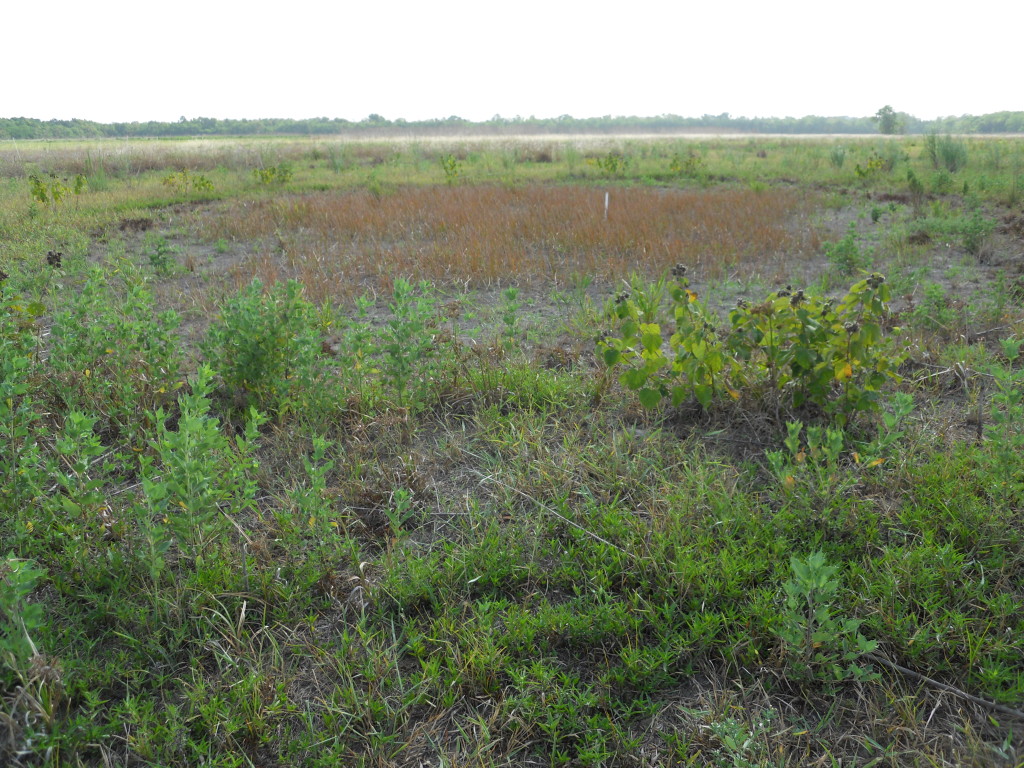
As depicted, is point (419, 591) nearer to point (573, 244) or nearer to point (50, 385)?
point (50, 385)

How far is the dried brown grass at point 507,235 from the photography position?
287 inches

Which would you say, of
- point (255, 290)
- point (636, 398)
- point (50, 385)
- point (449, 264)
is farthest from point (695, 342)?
point (449, 264)

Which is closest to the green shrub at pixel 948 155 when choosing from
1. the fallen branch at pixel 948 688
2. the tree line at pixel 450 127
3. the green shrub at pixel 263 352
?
the green shrub at pixel 263 352

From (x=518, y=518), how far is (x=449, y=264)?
5046 mm

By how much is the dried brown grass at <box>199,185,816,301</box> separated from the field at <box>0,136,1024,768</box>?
219 cm

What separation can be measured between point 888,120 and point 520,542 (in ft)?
231

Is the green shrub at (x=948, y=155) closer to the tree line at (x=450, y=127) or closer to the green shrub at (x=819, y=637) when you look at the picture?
the green shrub at (x=819, y=637)

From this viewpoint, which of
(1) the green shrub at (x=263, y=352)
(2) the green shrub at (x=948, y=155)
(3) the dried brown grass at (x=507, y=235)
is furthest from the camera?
(2) the green shrub at (x=948, y=155)

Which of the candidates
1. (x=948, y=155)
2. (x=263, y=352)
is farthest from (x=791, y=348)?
(x=948, y=155)

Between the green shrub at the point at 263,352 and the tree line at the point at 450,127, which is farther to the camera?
the tree line at the point at 450,127

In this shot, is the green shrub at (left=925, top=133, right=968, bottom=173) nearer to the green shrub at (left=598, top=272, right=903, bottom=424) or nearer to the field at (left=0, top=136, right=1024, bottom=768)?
the field at (left=0, top=136, right=1024, bottom=768)

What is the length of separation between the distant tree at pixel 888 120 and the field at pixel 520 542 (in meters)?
66.0

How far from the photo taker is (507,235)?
8750mm

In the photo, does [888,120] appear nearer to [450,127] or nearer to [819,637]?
[450,127]
